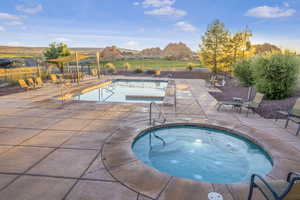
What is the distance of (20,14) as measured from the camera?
59.3 feet

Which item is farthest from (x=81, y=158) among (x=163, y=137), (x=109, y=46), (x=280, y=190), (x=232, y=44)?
(x=109, y=46)

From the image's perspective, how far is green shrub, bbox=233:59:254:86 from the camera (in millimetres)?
11305

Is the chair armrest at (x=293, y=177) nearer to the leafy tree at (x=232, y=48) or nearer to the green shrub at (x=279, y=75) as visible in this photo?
the green shrub at (x=279, y=75)

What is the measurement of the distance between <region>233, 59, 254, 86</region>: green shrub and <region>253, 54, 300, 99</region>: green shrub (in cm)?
398

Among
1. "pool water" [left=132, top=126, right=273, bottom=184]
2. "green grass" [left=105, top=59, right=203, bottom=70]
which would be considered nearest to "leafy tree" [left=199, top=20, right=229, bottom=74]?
"green grass" [left=105, top=59, right=203, bottom=70]

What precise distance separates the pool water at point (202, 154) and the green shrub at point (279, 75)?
15.1 ft

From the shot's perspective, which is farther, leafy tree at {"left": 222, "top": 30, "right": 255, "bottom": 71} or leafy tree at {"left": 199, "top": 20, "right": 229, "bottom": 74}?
leafy tree at {"left": 222, "top": 30, "right": 255, "bottom": 71}

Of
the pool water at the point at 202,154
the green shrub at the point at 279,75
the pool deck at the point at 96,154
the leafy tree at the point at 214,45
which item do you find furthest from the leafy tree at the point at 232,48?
the pool water at the point at 202,154

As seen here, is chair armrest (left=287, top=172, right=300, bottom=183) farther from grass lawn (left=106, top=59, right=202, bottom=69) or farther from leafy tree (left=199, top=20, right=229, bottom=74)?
grass lawn (left=106, top=59, right=202, bottom=69)

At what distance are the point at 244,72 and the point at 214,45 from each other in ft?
21.5

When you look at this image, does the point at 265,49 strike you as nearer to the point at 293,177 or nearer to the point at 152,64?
the point at 152,64

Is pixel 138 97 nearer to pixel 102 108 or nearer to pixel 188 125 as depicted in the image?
pixel 102 108

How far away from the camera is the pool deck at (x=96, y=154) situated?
213cm

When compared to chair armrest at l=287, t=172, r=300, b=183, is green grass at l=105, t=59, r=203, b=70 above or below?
above
